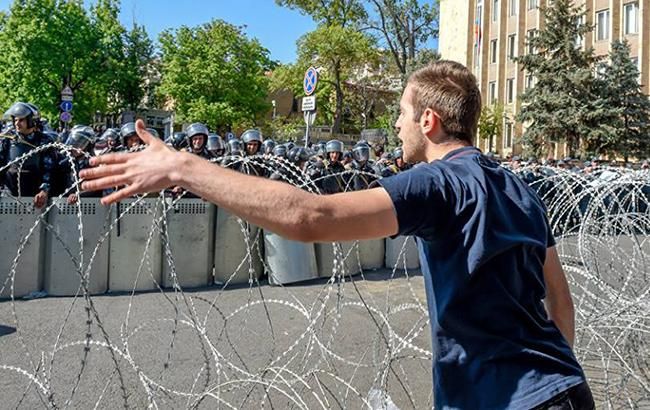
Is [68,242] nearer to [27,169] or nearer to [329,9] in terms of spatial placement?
[27,169]

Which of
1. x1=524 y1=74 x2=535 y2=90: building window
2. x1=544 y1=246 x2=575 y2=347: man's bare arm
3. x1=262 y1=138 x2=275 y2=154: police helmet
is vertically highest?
x1=524 y1=74 x2=535 y2=90: building window

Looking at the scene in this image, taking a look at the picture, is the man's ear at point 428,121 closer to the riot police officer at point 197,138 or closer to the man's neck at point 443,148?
the man's neck at point 443,148

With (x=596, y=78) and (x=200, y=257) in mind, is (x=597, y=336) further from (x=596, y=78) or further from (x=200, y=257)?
(x=596, y=78)

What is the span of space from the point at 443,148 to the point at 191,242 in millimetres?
6416

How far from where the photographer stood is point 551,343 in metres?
1.64

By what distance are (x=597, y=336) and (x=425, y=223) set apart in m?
2.51

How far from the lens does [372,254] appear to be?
930 centimetres

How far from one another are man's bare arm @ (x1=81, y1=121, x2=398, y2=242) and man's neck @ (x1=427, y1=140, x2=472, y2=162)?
1.18 feet

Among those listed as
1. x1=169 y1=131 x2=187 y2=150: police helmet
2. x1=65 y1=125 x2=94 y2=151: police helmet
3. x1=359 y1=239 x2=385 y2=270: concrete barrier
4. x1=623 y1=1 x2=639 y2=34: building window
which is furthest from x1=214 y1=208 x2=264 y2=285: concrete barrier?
x1=623 y1=1 x2=639 y2=34: building window

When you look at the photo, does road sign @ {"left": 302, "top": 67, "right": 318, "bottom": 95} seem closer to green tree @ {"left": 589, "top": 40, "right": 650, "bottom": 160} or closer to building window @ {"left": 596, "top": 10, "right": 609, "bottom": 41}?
green tree @ {"left": 589, "top": 40, "right": 650, "bottom": 160}

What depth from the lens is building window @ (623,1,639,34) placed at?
38.3 m

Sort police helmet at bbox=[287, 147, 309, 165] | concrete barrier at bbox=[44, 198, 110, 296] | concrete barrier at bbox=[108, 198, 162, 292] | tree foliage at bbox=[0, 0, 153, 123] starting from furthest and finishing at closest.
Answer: tree foliage at bbox=[0, 0, 153, 123]
police helmet at bbox=[287, 147, 309, 165]
concrete barrier at bbox=[108, 198, 162, 292]
concrete barrier at bbox=[44, 198, 110, 296]

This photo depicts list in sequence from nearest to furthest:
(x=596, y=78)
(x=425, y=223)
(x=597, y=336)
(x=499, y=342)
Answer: (x=425, y=223), (x=499, y=342), (x=597, y=336), (x=596, y=78)

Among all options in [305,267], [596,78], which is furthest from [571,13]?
[305,267]
